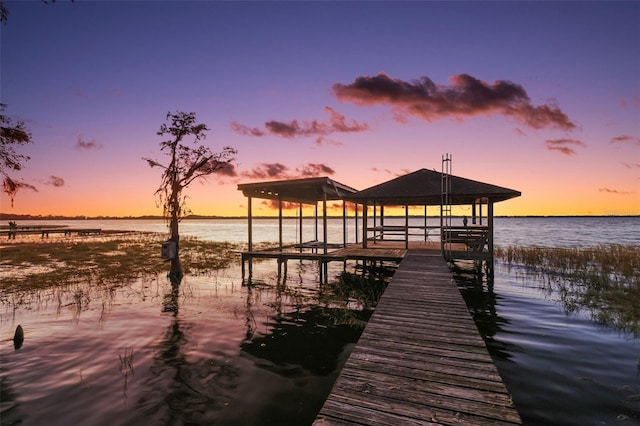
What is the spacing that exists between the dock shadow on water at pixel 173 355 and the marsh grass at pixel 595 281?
778 centimetres

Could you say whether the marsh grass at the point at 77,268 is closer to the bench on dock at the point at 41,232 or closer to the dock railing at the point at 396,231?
the dock railing at the point at 396,231

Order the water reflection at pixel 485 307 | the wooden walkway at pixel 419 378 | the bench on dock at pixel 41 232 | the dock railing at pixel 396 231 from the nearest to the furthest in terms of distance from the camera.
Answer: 1. the wooden walkway at pixel 419 378
2. the water reflection at pixel 485 307
3. the dock railing at pixel 396 231
4. the bench on dock at pixel 41 232

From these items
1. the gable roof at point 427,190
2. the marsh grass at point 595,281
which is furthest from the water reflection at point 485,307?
the gable roof at point 427,190

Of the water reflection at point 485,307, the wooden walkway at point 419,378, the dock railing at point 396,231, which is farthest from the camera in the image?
the dock railing at point 396,231

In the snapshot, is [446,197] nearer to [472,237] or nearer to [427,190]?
[427,190]

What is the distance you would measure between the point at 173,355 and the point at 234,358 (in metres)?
1.49

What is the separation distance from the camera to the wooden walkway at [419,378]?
10.4 ft

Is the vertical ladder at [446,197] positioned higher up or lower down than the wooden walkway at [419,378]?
higher up

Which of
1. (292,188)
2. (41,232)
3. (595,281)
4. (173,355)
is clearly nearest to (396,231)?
(292,188)

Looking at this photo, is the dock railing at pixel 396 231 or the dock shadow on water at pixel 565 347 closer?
the dock shadow on water at pixel 565 347

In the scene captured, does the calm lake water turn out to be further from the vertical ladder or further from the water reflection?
the vertical ladder

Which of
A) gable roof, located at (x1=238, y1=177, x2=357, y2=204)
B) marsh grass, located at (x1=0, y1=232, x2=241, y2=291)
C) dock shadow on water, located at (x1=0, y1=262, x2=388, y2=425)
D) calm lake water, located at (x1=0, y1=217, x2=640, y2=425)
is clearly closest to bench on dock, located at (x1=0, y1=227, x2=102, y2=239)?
marsh grass, located at (x1=0, y1=232, x2=241, y2=291)

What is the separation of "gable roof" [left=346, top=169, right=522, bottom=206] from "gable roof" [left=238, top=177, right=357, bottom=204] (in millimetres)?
1723

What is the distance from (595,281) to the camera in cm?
1448
